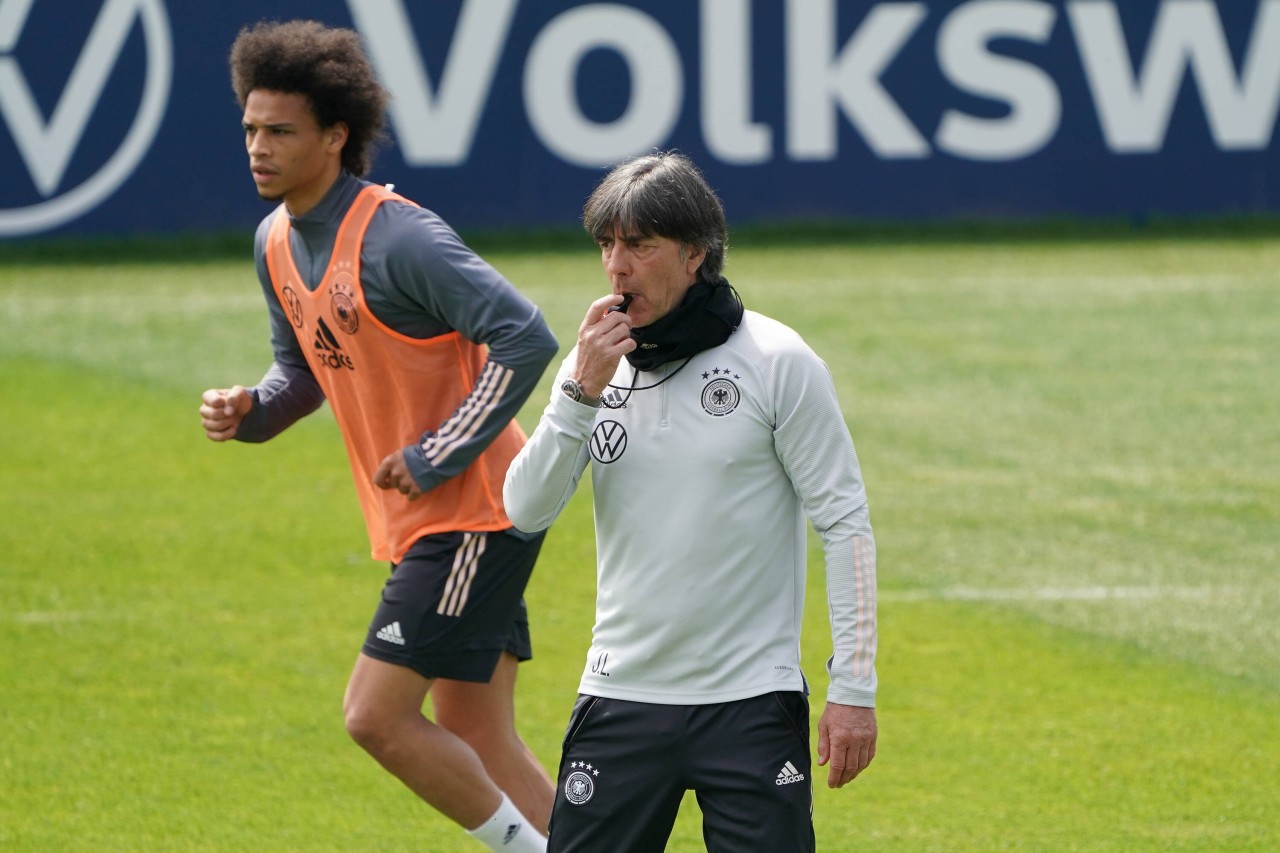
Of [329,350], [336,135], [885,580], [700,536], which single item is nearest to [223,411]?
[329,350]

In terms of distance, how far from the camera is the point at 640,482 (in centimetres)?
414

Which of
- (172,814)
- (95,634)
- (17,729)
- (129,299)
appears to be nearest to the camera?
(172,814)

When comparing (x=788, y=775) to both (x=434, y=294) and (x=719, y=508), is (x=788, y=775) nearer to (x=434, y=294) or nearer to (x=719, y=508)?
(x=719, y=508)

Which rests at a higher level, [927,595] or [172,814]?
[172,814]

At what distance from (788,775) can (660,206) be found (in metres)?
1.23

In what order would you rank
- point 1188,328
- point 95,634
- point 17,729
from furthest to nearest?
point 1188,328, point 95,634, point 17,729

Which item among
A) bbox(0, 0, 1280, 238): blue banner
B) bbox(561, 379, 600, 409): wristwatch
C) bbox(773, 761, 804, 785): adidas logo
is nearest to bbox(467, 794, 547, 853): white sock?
bbox(773, 761, 804, 785): adidas logo

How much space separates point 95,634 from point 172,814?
7.29ft

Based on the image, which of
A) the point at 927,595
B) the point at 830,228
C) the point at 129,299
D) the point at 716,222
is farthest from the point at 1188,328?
the point at 716,222

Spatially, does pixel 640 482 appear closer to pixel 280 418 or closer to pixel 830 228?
pixel 280 418

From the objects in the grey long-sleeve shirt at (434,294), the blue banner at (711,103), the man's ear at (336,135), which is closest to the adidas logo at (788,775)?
the grey long-sleeve shirt at (434,294)

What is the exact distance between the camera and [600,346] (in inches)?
155

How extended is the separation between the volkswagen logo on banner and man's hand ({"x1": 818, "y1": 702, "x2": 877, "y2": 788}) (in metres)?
14.9

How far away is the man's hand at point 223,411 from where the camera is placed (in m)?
5.58
